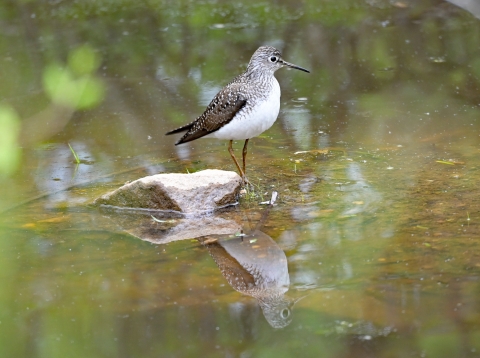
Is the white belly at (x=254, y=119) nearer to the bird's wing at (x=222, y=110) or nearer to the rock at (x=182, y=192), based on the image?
the bird's wing at (x=222, y=110)

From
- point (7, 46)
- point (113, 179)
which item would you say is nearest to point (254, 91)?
point (113, 179)

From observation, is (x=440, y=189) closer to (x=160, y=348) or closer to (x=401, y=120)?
(x=401, y=120)

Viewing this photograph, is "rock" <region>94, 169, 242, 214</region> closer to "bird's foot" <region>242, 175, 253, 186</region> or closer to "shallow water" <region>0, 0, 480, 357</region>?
"shallow water" <region>0, 0, 480, 357</region>

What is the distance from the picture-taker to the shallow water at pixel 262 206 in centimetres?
427

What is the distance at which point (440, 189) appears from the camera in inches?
240

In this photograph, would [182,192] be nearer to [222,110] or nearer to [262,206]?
[262,206]

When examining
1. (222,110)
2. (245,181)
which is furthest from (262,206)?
(222,110)

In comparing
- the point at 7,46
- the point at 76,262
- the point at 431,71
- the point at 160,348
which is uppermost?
the point at 160,348

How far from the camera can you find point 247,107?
6371mm

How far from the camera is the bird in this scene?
6355 mm

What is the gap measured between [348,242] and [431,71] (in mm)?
5051

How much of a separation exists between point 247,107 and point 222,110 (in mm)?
284

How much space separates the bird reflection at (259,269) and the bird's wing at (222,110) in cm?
130

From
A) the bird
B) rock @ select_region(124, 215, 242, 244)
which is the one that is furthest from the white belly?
rock @ select_region(124, 215, 242, 244)
